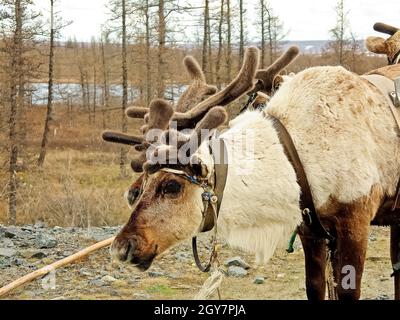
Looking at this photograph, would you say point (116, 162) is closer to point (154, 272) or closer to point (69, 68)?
point (154, 272)

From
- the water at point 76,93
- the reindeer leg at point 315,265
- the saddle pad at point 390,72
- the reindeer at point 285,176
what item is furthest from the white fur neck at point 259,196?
the water at point 76,93

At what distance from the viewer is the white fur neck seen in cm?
332

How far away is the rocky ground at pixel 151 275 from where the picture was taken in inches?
233

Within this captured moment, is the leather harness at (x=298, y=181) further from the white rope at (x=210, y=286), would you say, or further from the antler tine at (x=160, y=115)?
the antler tine at (x=160, y=115)

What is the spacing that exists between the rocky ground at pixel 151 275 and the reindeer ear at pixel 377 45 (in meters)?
2.56

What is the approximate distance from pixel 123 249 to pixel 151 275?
3548 mm

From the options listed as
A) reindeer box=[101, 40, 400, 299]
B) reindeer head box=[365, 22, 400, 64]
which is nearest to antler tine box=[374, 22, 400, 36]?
reindeer head box=[365, 22, 400, 64]

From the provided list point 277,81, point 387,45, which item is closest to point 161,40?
point 387,45

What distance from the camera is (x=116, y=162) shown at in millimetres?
33250

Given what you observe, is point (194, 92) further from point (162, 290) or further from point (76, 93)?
point (76, 93)

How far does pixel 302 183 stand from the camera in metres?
3.33

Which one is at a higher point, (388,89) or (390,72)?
(390,72)

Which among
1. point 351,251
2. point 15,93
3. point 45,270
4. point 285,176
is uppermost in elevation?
point 15,93
